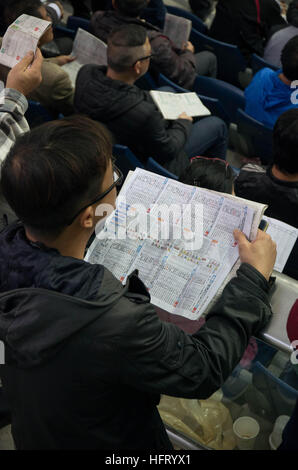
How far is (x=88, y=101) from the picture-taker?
7.99ft

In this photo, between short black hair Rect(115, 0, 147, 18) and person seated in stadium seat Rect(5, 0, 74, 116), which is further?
short black hair Rect(115, 0, 147, 18)

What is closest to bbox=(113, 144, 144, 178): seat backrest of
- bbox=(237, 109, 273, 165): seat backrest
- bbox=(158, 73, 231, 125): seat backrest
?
bbox=(237, 109, 273, 165): seat backrest

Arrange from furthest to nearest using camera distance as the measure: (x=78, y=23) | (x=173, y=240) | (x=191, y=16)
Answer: (x=191, y=16) → (x=78, y=23) → (x=173, y=240)

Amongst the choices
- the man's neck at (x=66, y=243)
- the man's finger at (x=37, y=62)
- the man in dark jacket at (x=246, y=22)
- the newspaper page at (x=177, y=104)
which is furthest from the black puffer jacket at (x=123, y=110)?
the man in dark jacket at (x=246, y=22)

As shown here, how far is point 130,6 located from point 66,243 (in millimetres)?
2709

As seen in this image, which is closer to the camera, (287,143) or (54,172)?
(54,172)

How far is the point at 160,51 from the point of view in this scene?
3.16 metres

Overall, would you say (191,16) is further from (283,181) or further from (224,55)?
(283,181)

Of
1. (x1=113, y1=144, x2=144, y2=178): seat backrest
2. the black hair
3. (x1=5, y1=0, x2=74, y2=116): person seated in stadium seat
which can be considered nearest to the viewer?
the black hair

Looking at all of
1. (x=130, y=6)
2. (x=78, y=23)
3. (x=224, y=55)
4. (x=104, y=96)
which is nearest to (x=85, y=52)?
(x=130, y=6)

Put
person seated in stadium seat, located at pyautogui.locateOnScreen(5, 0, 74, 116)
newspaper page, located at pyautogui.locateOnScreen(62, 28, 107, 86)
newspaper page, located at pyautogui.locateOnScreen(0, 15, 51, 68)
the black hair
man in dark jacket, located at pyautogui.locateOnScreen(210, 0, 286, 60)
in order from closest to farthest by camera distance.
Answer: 1. the black hair
2. newspaper page, located at pyautogui.locateOnScreen(0, 15, 51, 68)
3. person seated in stadium seat, located at pyautogui.locateOnScreen(5, 0, 74, 116)
4. newspaper page, located at pyautogui.locateOnScreen(62, 28, 107, 86)
5. man in dark jacket, located at pyautogui.locateOnScreen(210, 0, 286, 60)

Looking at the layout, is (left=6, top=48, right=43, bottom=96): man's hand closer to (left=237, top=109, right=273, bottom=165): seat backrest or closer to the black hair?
the black hair

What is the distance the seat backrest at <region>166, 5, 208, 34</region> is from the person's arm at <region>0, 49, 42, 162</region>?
2941 millimetres

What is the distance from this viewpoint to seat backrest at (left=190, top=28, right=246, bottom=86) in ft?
12.1
